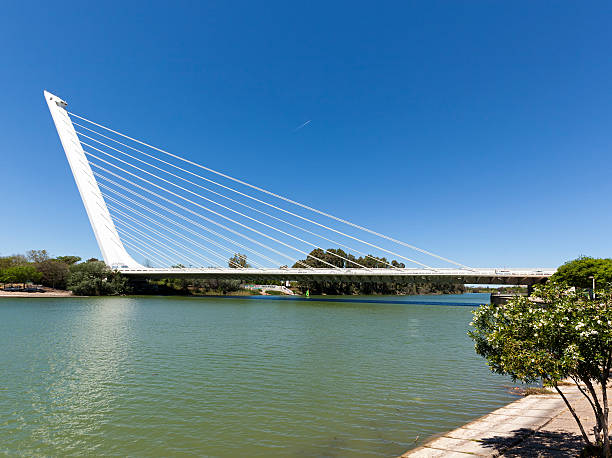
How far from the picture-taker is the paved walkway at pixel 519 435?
20.3 feet

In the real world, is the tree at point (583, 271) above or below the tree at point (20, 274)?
above

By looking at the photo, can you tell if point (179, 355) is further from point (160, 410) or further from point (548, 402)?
point (548, 402)

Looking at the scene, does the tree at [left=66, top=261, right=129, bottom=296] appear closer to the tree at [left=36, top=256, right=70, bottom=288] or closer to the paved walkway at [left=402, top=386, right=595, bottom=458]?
the tree at [left=36, top=256, right=70, bottom=288]

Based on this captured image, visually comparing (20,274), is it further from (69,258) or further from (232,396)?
(232,396)

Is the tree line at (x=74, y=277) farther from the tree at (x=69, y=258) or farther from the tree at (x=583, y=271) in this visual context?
the tree at (x=583, y=271)

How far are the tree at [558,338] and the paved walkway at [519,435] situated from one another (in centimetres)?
104

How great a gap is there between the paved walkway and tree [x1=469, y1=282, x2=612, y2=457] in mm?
1043

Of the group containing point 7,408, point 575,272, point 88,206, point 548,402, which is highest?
point 88,206

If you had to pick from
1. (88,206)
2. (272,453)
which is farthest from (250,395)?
(88,206)

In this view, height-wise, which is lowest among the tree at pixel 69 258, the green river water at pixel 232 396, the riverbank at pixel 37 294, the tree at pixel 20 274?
the riverbank at pixel 37 294

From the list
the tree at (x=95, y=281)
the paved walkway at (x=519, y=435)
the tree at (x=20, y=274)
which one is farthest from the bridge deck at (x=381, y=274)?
the paved walkway at (x=519, y=435)

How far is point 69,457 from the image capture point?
693 cm

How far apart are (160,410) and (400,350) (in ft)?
39.9

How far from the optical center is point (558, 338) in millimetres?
4902
